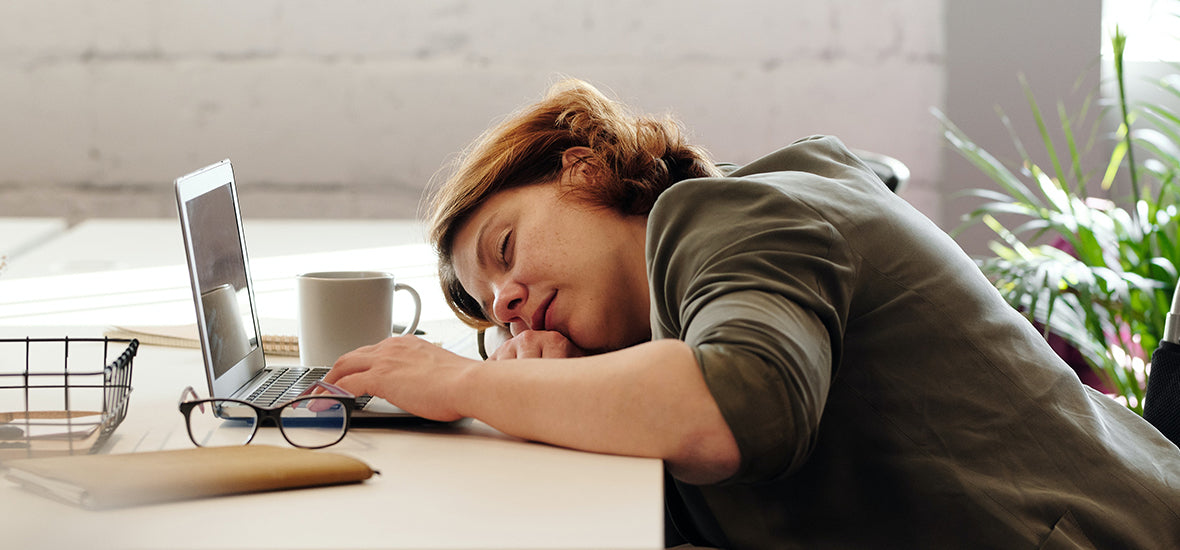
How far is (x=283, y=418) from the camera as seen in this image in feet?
3.01

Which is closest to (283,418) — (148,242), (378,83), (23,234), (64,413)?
(64,413)

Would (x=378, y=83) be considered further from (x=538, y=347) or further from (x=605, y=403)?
(x=605, y=403)

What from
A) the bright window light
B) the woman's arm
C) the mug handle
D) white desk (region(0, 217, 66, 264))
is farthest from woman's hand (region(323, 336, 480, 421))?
the bright window light

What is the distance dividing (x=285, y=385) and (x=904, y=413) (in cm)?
63

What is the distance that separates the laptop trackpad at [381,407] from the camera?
921 mm

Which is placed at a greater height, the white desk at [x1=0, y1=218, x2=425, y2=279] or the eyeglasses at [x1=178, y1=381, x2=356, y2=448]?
the eyeglasses at [x1=178, y1=381, x2=356, y2=448]

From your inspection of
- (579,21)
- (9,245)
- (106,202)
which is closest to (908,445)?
(9,245)

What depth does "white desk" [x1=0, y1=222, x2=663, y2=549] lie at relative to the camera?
0.60m

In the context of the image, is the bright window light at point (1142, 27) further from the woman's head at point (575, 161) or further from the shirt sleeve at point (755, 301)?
the shirt sleeve at point (755, 301)

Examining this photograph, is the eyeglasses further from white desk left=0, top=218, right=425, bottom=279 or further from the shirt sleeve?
white desk left=0, top=218, right=425, bottom=279

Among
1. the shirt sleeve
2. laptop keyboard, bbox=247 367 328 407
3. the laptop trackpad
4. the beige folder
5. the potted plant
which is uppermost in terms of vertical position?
the shirt sleeve

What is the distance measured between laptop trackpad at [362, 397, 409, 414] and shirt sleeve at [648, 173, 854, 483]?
253mm

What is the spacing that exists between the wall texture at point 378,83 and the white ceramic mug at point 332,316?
8.46ft

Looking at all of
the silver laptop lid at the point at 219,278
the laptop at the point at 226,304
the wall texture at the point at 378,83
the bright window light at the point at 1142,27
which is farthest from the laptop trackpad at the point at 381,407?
the bright window light at the point at 1142,27
